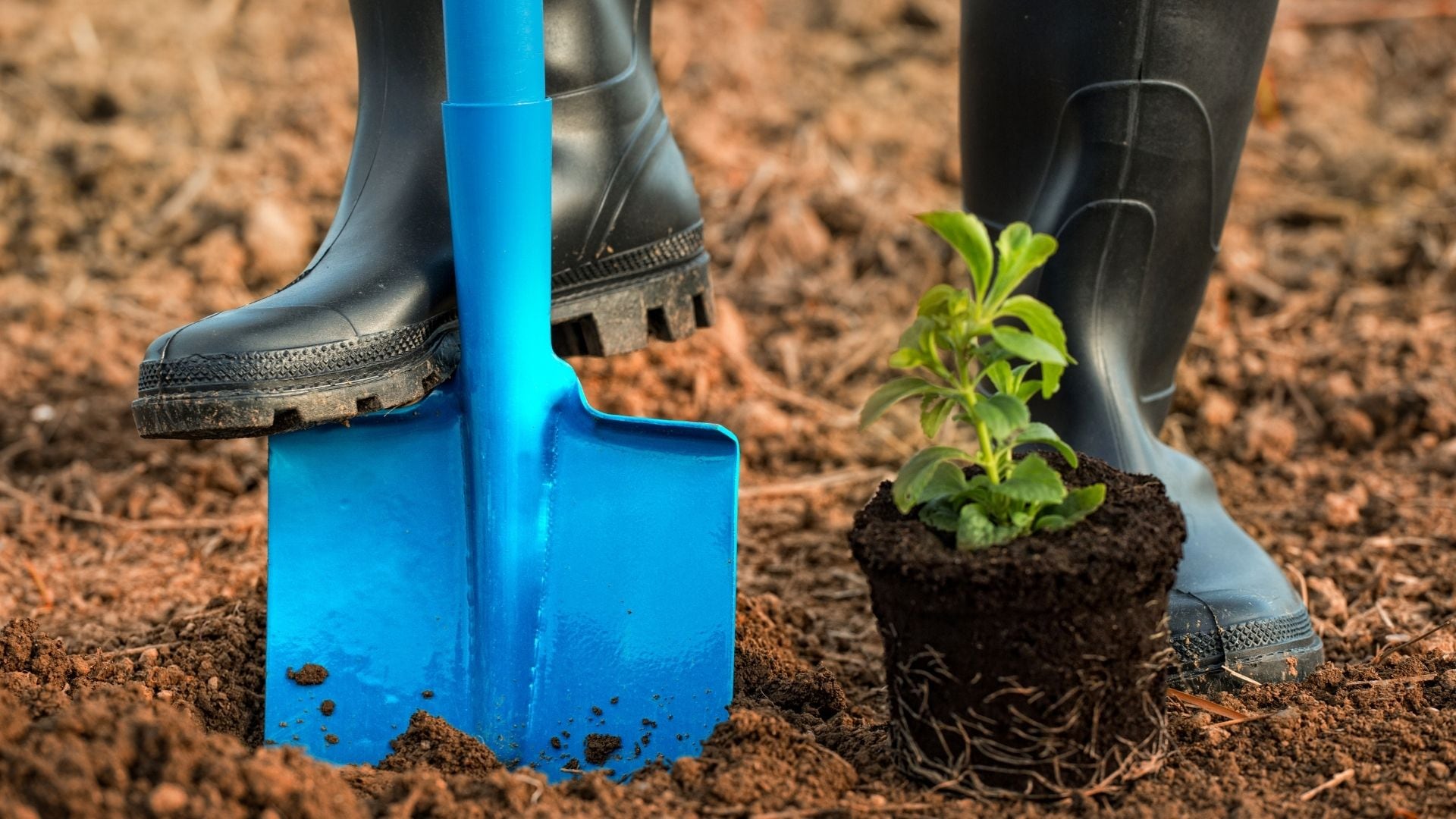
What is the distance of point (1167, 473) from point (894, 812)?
579mm

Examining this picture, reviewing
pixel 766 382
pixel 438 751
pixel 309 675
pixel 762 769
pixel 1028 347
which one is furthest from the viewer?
pixel 766 382

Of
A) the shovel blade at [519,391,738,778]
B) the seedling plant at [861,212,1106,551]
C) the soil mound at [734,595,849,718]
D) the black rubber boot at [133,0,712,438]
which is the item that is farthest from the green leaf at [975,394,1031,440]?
the black rubber boot at [133,0,712,438]

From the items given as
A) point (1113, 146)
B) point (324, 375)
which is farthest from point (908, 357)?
point (324, 375)

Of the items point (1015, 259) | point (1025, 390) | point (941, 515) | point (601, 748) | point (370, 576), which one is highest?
point (1015, 259)

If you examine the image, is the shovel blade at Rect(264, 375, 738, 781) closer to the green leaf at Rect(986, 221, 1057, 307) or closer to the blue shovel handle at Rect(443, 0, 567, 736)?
the blue shovel handle at Rect(443, 0, 567, 736)

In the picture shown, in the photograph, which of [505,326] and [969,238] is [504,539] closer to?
[505,326]

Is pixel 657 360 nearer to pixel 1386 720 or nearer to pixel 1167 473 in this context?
pixel 1167 473

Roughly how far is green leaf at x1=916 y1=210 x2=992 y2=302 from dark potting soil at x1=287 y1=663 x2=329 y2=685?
78 centimetres

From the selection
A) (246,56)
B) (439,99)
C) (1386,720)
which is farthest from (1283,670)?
(246,56)

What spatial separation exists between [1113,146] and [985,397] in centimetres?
46

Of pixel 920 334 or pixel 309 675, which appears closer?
pixel 920 334

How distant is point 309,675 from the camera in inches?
54.5

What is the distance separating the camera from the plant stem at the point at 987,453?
3.48ft

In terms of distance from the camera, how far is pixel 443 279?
4.70 ft
